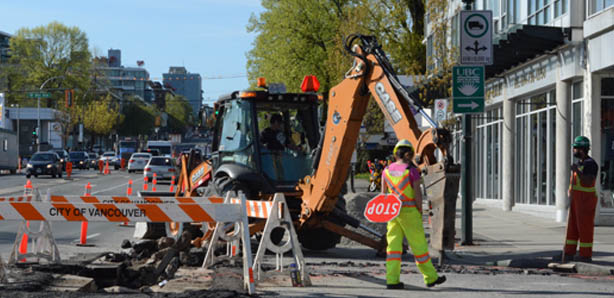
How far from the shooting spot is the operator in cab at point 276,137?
545 inches

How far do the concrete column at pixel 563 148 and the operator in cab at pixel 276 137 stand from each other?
905cm

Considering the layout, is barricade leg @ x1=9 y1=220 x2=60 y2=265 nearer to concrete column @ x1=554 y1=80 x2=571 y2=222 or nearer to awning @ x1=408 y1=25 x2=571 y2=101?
awning @ x1=408 y1=25 x2=571 y2=101

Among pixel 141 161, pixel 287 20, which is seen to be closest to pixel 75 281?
pixel 287 20

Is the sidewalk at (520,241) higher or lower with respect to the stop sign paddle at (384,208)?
lower

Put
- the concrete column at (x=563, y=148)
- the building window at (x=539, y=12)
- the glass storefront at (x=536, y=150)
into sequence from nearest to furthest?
the concrete column at (x=563, y=148) → the building window at (x=539, y=12) → the glass storefront at (x=536, y=150)

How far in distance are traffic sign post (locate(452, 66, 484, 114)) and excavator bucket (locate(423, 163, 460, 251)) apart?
557 centimetres

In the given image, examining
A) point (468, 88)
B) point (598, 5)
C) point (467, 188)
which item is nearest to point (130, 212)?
point (468, 88)

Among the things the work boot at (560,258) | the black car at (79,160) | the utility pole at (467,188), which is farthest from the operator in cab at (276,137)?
the black car at (79,160)

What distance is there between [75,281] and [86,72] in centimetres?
9862

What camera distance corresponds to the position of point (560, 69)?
20906 millimetres

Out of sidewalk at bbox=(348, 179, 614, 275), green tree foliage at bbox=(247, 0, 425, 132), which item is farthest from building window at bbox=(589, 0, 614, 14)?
green tree foliage at bbox=(247, 0, 425, 132)

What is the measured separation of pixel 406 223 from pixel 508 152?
17612 mm

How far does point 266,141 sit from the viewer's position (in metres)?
13.8

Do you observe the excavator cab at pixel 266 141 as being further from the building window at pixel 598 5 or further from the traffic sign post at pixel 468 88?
the building window at pixel 598 5
